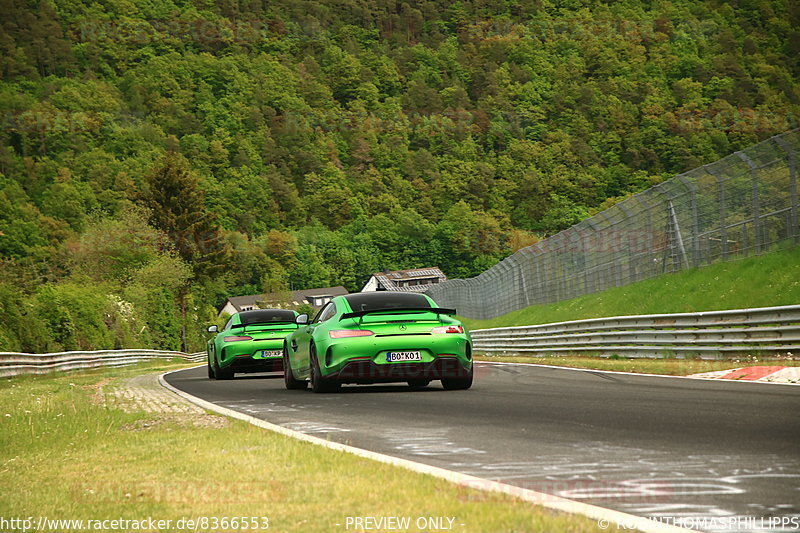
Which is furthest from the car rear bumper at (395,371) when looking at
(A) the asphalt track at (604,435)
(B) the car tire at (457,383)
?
(B) the car tire at (457,383)

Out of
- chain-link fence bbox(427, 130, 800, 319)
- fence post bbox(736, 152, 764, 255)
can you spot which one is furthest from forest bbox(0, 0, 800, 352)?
fence post bbox(736, 152, 764, 255)

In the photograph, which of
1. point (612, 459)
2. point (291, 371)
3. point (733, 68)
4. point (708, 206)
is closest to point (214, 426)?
point (612, 459)

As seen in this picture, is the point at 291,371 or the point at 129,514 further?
the point at 291,371

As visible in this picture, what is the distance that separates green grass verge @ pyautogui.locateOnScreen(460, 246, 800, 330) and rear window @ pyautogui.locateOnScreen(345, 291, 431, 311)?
858cm

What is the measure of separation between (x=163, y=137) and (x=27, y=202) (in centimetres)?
2468

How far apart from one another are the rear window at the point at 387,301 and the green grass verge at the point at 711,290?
8579 millimetres

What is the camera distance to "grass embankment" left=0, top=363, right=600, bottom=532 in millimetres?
4633

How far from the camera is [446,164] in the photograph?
14462 centimetres

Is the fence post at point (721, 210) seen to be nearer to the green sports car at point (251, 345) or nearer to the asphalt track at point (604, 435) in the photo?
the asphalt track at point (604, 435)

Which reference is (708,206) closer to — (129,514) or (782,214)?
(782,214)

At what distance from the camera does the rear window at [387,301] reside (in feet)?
45.0

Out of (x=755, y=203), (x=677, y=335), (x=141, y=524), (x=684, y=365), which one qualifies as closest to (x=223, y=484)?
(x=141, y=524)

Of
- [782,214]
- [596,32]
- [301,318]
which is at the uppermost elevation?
[596,32]

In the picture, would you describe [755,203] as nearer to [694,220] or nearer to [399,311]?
[694,220]
